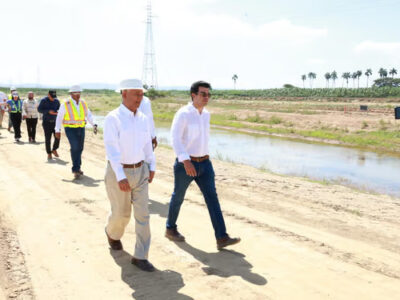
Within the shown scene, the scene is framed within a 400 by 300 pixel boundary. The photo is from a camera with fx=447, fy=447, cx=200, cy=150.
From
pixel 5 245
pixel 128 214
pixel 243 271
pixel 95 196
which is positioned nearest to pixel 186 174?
pixel 128 214

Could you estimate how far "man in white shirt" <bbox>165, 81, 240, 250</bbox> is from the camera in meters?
5.12

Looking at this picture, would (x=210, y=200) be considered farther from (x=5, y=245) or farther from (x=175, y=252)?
(x=5, y=245)

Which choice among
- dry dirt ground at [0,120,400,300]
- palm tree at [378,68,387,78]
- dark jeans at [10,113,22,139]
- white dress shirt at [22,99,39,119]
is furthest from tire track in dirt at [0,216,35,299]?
palm tree at [378,68,387,78]

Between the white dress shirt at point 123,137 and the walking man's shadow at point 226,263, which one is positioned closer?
the white dress shirt at point 123,137

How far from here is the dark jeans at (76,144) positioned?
9461 millimetres

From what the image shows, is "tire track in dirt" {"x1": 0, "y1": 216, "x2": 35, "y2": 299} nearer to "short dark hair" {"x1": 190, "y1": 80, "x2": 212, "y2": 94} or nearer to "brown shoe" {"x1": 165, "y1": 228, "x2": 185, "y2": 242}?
"brown shoe" {"x1": 165, "y1": 228, "x2": 185, "y2": 242}

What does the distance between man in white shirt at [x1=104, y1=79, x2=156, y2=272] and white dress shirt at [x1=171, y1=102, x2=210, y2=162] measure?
1.64 feet

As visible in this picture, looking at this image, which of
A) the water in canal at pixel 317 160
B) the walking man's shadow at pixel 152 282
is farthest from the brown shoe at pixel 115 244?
the water in canal at pixel 317 160

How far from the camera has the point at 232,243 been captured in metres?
5.12

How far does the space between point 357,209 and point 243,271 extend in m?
3.79

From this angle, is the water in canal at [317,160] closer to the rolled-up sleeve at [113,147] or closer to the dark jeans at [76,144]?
the dark jeans at [76,144]

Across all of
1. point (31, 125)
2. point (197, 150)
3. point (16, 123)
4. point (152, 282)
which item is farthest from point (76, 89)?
point (16, 123)

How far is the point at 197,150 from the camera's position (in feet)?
17.1

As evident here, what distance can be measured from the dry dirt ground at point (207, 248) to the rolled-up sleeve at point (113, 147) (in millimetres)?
1060
